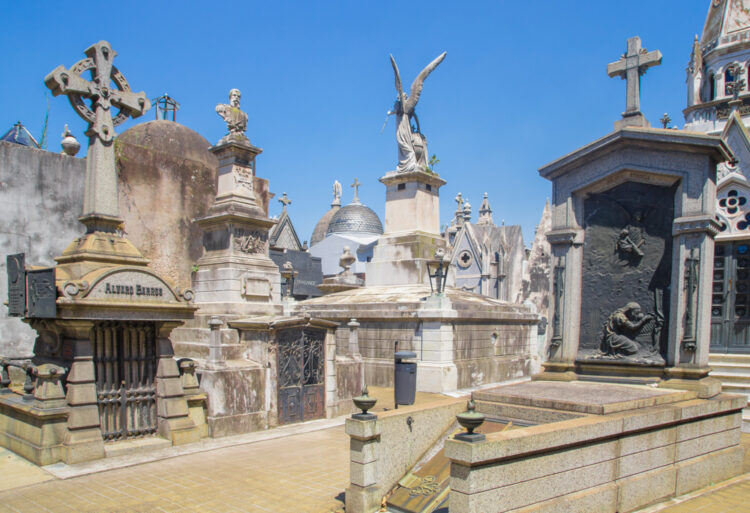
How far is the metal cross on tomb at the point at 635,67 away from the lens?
8.46 m

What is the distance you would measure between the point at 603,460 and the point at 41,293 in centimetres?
735

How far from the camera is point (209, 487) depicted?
702 centimetres

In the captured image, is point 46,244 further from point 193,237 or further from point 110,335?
point 110,335

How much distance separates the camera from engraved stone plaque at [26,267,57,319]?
773 centimetres

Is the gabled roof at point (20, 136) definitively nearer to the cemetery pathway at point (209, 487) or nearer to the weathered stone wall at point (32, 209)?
the weathered stone wall at point (32, 209)

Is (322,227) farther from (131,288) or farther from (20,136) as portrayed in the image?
(131,288)

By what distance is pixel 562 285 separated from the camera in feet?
28.0

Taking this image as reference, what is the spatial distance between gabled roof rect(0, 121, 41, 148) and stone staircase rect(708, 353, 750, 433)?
18.1m

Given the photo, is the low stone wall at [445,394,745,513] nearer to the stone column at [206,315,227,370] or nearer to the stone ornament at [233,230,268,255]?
the stone column at [206,315,227,370]

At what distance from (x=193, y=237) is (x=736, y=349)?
1409 cm

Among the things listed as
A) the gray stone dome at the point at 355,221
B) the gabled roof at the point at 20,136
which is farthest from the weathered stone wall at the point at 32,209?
the gray stone dome at the point at 355,221

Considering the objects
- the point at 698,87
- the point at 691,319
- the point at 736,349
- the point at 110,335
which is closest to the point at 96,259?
the point at 110,335

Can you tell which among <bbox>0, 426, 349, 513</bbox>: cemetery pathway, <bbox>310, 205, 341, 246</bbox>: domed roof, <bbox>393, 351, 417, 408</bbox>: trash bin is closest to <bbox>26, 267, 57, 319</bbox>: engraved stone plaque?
<bbox>0, 426, 349, 513</bbox>: cemetery pathway

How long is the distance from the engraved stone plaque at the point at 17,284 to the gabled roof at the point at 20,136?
30.1 ft
